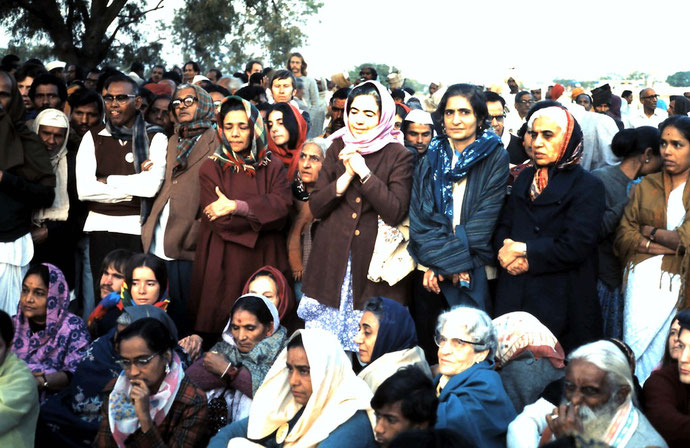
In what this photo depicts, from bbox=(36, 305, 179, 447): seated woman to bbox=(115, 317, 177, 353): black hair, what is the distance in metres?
0.34

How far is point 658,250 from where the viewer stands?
523cm

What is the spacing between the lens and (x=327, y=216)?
17.5 feet

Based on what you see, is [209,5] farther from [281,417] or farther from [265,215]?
[281,417]

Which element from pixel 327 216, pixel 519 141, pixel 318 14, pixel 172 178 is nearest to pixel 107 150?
pixel 172 178

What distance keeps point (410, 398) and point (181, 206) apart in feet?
9.78

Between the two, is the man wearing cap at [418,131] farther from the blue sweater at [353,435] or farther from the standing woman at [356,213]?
the blue sweater at [353,435]

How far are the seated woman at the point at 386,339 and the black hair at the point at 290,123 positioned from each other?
2512mm

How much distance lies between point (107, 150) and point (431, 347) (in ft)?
9.26

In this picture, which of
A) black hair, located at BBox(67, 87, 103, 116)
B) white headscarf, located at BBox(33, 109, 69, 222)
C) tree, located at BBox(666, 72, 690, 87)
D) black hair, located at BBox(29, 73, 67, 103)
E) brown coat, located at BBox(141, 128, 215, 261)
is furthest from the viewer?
tree, located at BBox(666, 72, 690, 87)

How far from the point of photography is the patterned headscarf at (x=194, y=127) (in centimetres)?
608

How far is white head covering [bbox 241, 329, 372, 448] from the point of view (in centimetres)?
380

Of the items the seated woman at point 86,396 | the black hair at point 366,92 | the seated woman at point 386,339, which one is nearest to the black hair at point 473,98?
the black hair at point 366,92

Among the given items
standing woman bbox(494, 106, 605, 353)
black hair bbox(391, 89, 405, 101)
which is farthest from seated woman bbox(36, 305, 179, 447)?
black hair bbox(391, 89, 405, 101)

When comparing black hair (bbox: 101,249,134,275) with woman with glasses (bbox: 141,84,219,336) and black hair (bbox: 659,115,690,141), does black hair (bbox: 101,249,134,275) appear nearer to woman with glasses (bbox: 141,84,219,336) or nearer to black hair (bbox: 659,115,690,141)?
woman with glasses (bbox: 141,84,219,336)
